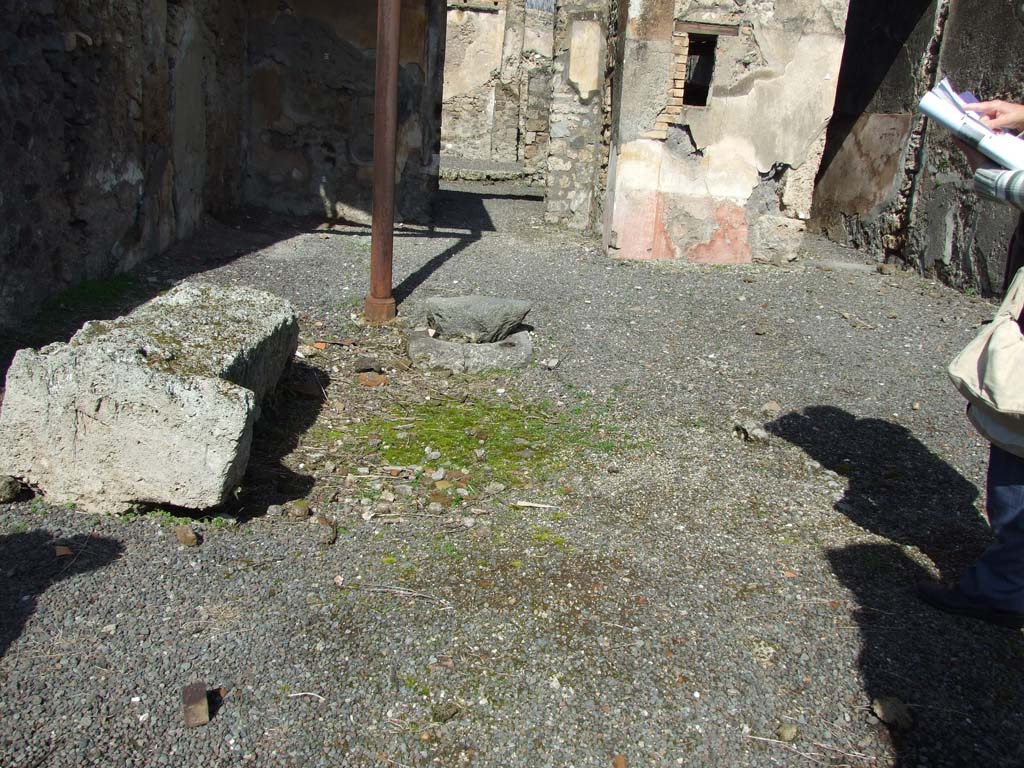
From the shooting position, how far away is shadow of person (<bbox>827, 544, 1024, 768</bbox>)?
2.18 m

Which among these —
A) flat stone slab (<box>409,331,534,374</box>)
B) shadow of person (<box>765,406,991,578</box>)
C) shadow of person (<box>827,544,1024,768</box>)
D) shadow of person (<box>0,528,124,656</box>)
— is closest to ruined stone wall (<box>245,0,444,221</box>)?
flat stone slab (<box>409,331,534,374</box>)

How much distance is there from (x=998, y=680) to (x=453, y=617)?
1.67m

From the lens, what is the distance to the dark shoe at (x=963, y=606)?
105 inches

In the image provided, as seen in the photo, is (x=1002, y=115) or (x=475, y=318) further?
(x=475, y=318)

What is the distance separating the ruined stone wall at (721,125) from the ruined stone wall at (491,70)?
11754mm

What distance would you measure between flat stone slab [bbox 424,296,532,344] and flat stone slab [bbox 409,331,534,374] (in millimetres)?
100

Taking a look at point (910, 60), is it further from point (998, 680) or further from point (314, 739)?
point (314, 739)

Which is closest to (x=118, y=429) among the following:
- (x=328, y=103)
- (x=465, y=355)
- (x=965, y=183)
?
(x=465, y=355)

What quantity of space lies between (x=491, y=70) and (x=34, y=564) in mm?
18544

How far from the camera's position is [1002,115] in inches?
106

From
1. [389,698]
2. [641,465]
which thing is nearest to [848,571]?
[641,465]

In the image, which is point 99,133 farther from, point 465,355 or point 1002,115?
point 1002,115

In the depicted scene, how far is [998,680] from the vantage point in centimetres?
245

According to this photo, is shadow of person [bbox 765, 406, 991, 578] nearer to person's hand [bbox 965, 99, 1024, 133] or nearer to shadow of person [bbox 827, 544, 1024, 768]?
shadow of person [bbox 827, 544, 1024, 768]
